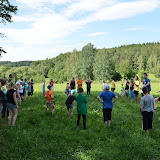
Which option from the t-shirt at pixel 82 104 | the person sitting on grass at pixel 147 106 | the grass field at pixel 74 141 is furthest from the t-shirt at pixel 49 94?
the person sitting on grass at pixel 147 106

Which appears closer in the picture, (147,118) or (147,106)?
(147,106)

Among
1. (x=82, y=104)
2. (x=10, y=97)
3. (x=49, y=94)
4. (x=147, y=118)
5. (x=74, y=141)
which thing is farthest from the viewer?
(x=49, y=94)

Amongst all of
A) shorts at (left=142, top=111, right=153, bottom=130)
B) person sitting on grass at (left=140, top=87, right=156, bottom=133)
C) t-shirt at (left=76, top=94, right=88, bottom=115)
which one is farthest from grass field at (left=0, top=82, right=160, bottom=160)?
t-shirt at (left=76, top=94, right=88, bottom=115)

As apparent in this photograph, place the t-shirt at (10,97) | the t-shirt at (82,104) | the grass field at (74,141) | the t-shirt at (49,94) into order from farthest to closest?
the t-shirt at (49,94), the t-shirt at (82,104), the t-shirt at (10,97), the grass field at (74,141)

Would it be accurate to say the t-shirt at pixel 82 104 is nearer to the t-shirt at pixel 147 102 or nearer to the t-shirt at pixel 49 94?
the t-shirt at pixel 49 94

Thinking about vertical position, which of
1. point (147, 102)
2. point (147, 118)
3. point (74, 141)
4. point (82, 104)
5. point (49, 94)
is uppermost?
point (49, 94)

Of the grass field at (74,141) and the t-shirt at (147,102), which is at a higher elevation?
the t-shirt at (147,102)

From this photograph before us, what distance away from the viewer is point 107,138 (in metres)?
8.05

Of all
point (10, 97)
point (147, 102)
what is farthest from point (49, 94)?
point (147, 102)

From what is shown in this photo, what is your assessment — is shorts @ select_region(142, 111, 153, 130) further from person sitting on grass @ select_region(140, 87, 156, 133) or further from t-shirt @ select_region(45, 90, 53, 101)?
t-shirt @ select_region(45, 90, 53, 101)

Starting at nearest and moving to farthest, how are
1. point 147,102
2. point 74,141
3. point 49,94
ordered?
point 74,141, point 147,102, point 49,94

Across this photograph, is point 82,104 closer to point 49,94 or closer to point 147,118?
point 49,94

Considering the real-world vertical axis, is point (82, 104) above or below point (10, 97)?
below

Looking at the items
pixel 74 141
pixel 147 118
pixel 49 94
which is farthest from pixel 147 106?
pixel 49 94
